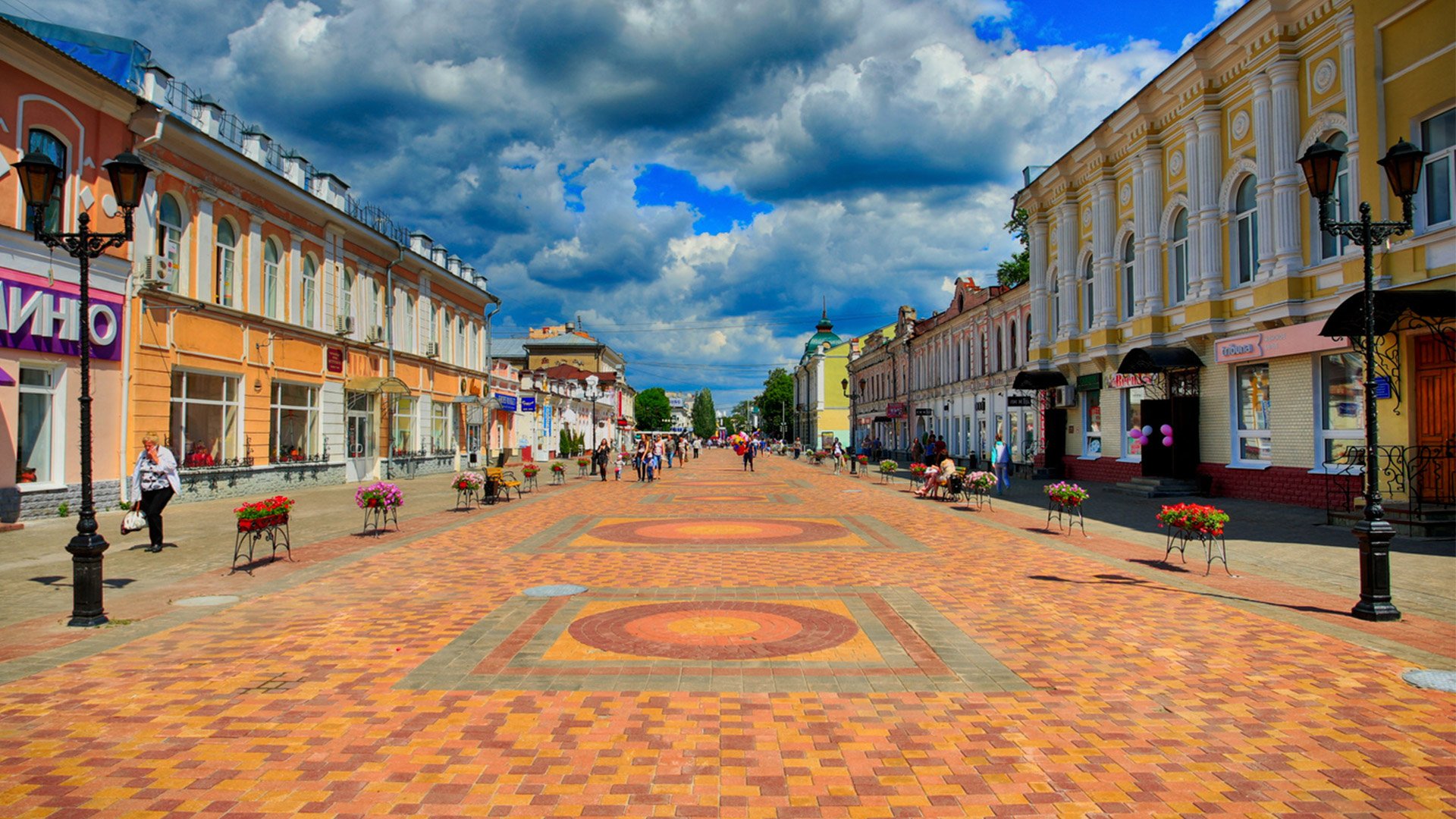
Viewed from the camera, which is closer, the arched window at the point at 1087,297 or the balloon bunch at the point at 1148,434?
the balloon bunch at the point at 1148,434

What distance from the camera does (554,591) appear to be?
905 cm

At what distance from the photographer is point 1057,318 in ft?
103

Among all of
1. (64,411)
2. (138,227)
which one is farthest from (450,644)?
(138,227)

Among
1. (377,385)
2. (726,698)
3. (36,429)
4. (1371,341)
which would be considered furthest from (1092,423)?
(36,429)

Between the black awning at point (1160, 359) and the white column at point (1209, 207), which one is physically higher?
the white column at point (1209, 207)

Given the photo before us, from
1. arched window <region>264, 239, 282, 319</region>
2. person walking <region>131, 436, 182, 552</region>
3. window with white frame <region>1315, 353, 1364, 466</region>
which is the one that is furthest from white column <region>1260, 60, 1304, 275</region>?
arched window <region>264, 239, 282, 319</region>

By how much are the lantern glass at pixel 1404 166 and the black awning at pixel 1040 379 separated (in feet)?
71.7

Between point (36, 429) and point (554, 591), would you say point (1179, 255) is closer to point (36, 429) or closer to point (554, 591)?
point (554, 591)

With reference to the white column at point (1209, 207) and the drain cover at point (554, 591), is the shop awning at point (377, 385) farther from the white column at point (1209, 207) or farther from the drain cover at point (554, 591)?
the white column at point (1209, 207)

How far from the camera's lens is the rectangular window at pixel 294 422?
24078 mm

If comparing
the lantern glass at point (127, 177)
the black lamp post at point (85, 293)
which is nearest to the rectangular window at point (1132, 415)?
the lantern glass at point (127, 177)

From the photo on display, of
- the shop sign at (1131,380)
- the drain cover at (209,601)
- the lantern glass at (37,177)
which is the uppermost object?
the lantern glass at (37,177)

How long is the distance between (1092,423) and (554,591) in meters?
24.5

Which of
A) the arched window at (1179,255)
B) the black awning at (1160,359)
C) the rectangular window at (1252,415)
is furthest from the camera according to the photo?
the arched window at (1179,255)
